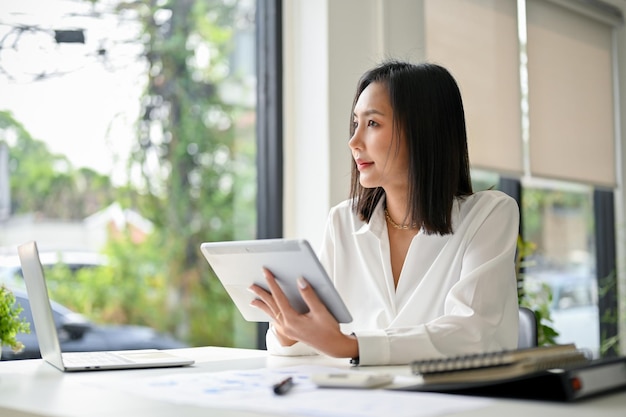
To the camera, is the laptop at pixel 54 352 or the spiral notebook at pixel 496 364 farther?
the laptop at pixel 54 352

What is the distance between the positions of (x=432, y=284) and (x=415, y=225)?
0.55ft

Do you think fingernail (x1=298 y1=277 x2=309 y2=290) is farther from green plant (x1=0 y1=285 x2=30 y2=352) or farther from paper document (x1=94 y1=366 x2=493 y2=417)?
green plant (x1=0 y1=285 x2=30 y2=352)

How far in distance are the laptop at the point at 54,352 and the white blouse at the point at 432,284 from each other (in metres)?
0.31

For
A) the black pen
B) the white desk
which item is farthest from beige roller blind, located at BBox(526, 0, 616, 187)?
the black pen

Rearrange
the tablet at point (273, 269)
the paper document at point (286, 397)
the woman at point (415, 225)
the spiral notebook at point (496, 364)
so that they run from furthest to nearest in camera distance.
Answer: the woman at point (415, 225)
the tablet at point (273, 269)
the spiral notebook at point (496, 364)
the paper document at point (286, 397)

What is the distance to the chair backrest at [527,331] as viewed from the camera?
2.21 metres

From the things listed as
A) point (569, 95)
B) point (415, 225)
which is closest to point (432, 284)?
point (415, 225)

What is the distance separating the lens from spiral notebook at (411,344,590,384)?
3.81 ft

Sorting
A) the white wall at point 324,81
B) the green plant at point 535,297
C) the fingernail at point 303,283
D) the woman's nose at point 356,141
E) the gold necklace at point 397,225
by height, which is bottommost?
the green plant at point 535,297

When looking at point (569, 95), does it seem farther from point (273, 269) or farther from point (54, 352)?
point (54, 352)

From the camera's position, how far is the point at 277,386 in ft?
3.89

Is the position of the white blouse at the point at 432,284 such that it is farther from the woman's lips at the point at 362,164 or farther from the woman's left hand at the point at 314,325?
the woman's lips at the point at 362,164

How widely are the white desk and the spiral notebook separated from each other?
0.05 metres

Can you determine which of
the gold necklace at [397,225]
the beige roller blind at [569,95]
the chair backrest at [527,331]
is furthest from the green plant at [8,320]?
the beige roller blind at [569,95]
